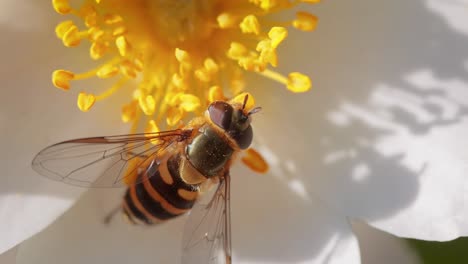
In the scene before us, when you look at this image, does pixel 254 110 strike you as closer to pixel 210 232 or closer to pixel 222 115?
pixel 222 115

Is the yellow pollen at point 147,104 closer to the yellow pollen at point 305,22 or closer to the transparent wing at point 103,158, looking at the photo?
the transparent wing at point 103,158

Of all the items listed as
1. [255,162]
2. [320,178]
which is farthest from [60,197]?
[320,178]

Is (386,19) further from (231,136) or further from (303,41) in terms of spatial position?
(231,136)

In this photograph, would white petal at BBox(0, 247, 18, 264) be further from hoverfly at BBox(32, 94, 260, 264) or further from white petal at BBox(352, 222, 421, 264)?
white petal at BBox(352, 222, 421, 264)

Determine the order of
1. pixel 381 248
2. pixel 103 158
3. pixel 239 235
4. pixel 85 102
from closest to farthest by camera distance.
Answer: pixel 103 158
pixel 85 102
pixel 239 235
pixel 381 248

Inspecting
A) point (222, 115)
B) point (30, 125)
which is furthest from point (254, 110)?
point (30, 125)

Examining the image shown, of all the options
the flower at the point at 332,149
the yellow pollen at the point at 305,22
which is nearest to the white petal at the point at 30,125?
the flower at the point at 332,149

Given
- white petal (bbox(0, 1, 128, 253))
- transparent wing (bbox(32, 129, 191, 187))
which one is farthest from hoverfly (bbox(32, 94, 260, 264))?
white petal (bbox(0, 1, 128, 253))
